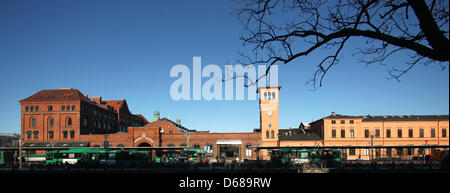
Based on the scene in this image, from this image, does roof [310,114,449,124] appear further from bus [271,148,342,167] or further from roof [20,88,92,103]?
roof [20,88,92,103]

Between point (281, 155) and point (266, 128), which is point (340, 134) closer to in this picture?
point (266, 128)

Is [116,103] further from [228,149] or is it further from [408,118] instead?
[408,118]

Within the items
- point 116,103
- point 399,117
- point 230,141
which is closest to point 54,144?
point 116,103

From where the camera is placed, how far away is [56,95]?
6322 centimetres

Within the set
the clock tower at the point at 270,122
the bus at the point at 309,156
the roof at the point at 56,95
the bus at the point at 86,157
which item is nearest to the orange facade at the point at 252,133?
the clock tower at the point at 270,122

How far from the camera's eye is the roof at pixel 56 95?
61.4 meters

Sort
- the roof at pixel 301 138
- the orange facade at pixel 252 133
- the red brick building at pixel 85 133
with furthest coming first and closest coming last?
the roof at pixel 301 138, the red brick building at pixel 85 133, the orange facade at pixel 252 133

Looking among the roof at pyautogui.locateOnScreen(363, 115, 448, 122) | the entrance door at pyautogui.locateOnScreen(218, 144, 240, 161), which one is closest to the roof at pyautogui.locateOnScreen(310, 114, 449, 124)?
the roof at pyautogui.locateOnScreen(363, 115, 448, 122)

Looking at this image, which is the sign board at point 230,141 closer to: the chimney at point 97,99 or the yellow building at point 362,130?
the yellow building at point 362,130
